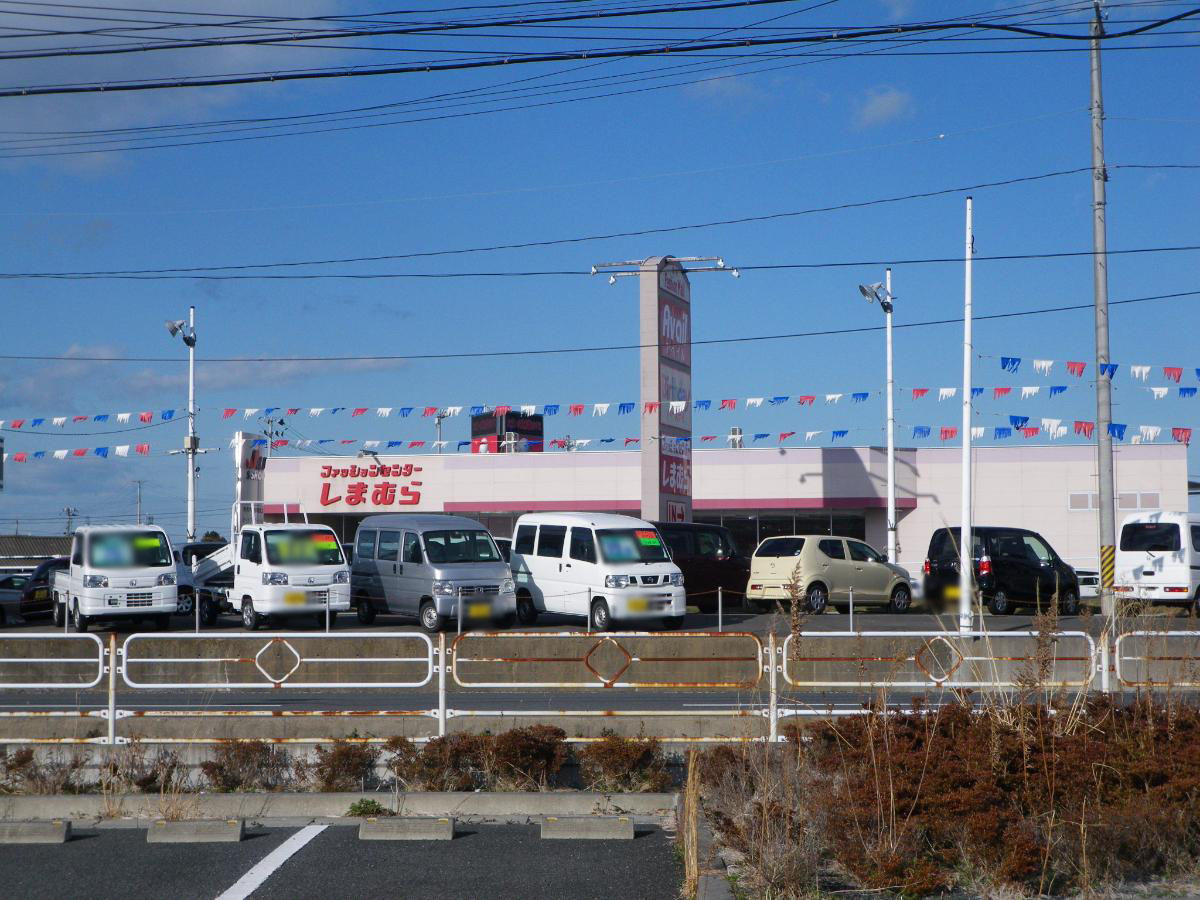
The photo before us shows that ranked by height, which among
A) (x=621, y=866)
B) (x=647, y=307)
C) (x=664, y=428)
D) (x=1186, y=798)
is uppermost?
(x=647, y=307)

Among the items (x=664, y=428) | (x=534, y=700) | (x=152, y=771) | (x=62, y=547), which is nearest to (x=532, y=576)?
(x=664, y=428)

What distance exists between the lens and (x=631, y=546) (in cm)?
2459

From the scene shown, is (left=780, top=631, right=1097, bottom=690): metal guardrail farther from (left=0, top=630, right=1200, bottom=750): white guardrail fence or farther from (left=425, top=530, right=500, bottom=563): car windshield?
(left=425, top=530, right=500, bottom=563): car windshield

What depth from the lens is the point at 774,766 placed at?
9172mm

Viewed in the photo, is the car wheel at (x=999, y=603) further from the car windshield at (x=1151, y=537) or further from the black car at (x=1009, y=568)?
the car windshield at (x=1151, y=537)

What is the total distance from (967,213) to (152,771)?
68.5ft

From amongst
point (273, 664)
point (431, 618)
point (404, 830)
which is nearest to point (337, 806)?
point (404, 830)

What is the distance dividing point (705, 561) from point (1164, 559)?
970 centimetres

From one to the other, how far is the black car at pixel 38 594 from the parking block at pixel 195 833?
Result: 22678 millimetres

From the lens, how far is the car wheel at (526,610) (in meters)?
25.7

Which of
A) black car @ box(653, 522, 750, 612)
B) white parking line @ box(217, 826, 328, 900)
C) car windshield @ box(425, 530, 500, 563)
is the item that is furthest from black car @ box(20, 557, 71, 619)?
white parking line @ box(217, 826, 328, 900)

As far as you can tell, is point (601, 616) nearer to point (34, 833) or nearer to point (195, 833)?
point (195, 833)

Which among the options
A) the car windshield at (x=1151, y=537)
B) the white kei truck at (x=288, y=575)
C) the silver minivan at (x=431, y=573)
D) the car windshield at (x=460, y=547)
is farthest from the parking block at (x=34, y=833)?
the car windshield at (x=1151, y=537)

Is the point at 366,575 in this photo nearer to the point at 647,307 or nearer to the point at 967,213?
the point at 647,307
